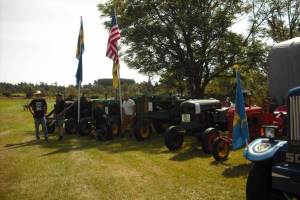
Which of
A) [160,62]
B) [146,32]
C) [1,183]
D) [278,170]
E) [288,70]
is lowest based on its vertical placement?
[1,183]

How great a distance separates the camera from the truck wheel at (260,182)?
484 centimetres

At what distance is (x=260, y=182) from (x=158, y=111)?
10415 millimetres

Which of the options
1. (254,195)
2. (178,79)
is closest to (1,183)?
(254,195)

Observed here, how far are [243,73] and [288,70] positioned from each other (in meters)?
16.6

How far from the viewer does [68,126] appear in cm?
1683

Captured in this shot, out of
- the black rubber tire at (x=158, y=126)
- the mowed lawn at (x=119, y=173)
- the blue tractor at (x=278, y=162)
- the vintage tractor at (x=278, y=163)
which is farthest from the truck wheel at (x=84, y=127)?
the vintage tractor at (x=278, y=163)

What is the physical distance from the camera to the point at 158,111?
49.9 ft

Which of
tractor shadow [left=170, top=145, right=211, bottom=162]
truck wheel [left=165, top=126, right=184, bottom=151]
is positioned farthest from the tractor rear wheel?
tractor shadow [left=170, top=145, right=211, bottom=162]

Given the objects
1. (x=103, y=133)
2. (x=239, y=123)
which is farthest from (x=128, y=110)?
(x=239, y=123)

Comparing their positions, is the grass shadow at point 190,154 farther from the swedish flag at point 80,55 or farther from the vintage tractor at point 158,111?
the swedish flag at point 80,55

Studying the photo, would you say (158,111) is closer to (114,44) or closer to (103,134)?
(103,134)

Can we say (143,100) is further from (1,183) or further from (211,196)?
(211,196)

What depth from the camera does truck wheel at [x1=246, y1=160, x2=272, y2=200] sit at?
484cm

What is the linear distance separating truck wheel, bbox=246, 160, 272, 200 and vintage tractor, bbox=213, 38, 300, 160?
2.77 m
